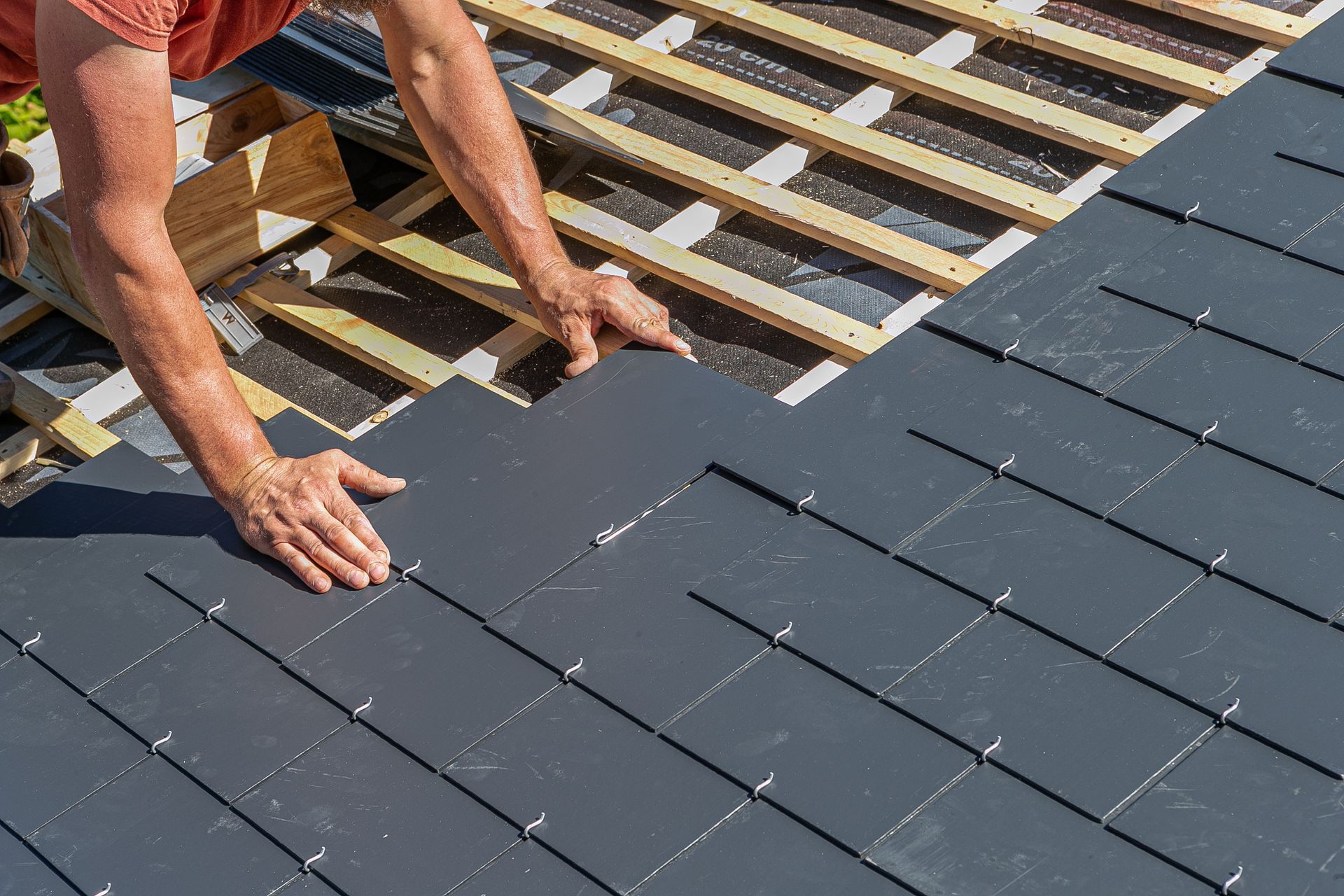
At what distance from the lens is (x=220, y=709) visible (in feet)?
8.55

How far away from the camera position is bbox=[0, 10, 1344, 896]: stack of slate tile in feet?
7.41

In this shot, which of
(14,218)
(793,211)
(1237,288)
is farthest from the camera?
(793,211)

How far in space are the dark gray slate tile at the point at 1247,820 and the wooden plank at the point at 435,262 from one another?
193 cm

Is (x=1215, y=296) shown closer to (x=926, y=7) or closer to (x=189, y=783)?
(x=926, y=7)

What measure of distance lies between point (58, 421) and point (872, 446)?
2.11 meters

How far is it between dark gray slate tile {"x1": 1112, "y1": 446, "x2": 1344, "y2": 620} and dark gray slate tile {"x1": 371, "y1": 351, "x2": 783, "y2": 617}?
768 millimetres

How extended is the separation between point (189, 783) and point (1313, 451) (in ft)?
6.64

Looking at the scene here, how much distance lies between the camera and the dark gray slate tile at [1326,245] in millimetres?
3127

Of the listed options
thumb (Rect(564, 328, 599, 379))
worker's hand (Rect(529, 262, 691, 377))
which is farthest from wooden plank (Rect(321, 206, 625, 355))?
thumb (Rect(564, 328, 599, 379))

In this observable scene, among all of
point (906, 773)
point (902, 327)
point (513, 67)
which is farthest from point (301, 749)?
point (513, 67)

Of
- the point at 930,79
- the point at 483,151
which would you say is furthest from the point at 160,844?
the point at 930,79

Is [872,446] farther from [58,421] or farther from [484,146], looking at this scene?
[58,421]

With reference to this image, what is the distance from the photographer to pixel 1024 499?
8.90 feet

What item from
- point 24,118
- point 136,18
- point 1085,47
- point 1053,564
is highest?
point 136,18
